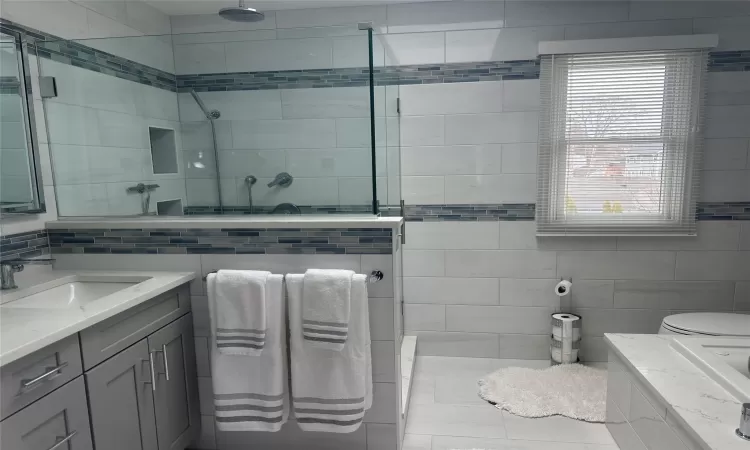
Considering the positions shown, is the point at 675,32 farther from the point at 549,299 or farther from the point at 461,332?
the point at 461,332

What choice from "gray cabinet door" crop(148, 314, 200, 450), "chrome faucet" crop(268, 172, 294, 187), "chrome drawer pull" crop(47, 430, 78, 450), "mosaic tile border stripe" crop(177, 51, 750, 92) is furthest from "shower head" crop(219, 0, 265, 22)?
"chrome drawer pull" crop(47, 430, 78, 450)

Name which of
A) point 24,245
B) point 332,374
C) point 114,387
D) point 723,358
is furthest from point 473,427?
point 24,245

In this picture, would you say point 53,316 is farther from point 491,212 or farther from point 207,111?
point 491,212

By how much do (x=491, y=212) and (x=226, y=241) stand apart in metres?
1.66

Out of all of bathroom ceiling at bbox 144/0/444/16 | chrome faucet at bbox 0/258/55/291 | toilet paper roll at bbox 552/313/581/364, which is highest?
bathroom ceiling at bbox 144/0/444/16

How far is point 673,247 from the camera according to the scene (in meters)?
2.78

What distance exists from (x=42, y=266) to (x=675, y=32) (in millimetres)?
3517

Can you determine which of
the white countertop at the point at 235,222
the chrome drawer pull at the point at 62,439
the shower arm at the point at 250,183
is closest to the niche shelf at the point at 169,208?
the white countertop at the point at 235,222

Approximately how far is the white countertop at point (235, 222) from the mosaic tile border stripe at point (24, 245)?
0.07 metres

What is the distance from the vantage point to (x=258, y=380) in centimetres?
192

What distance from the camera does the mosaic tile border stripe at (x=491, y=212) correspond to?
271 centimetres

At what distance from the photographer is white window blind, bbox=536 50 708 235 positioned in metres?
2.64

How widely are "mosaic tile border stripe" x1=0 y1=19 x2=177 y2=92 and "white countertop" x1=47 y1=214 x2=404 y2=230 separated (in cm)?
76

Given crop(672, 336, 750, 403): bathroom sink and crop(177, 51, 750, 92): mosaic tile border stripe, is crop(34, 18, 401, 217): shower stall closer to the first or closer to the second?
crop(177, 51, 750, 92): mosaic tile border stripe
